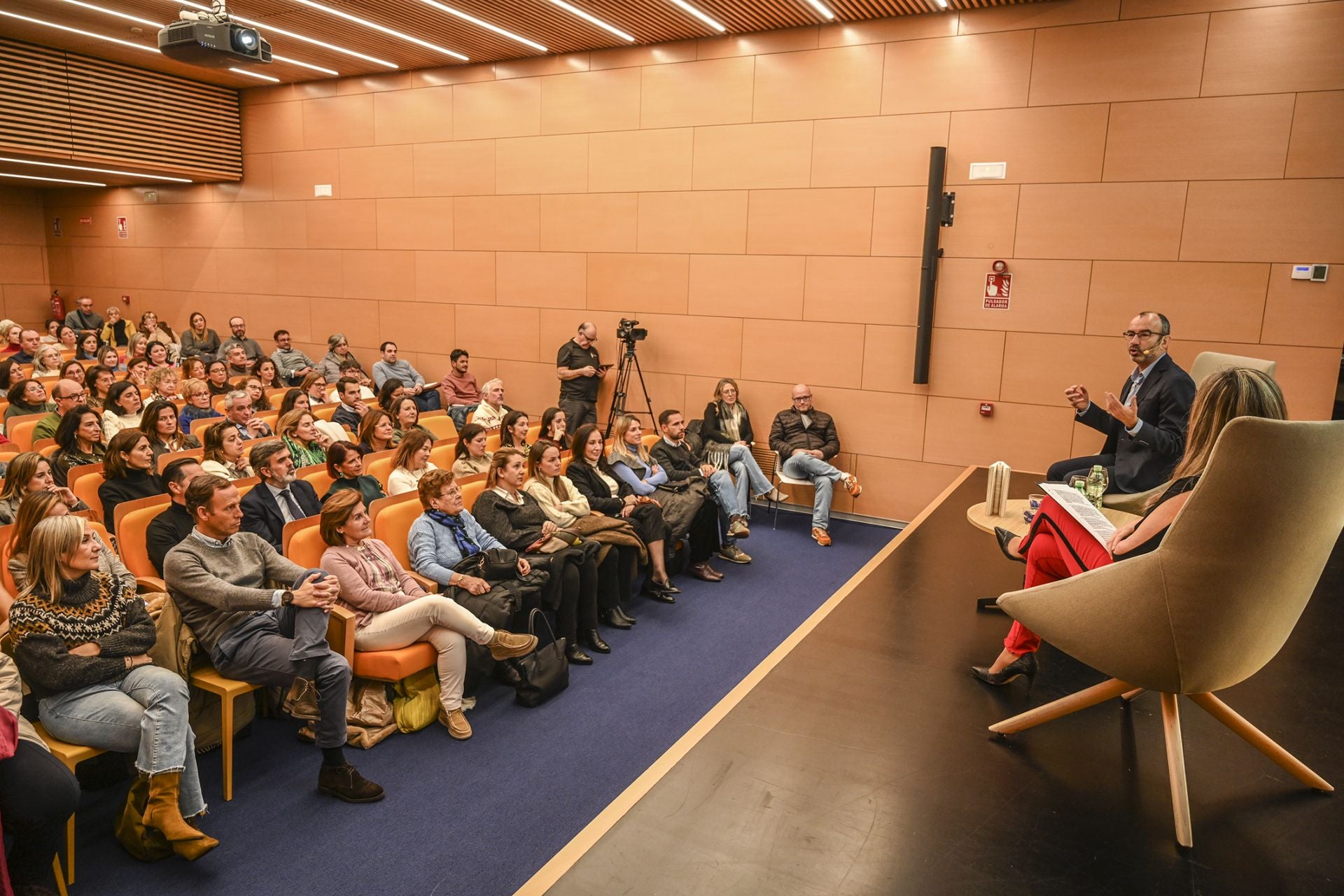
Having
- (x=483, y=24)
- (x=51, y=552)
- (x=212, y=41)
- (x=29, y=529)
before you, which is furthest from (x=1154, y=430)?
(x=483, y=24)

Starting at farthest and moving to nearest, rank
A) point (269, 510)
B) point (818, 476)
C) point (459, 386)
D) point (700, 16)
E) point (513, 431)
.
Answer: point (459, 386), point (818, 476), point (700, 16), point (513, 431), point (269, 510)

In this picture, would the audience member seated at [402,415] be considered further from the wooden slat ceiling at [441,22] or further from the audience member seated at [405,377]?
the wooden slat ceiling at [441,22]

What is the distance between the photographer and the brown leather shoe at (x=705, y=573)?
5.72m

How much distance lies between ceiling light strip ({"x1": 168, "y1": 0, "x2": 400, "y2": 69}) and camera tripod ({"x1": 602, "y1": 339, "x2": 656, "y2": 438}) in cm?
388

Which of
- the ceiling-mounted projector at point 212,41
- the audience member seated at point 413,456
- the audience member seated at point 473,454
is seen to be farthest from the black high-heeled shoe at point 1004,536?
the ceiling-mounted projector at point 212,41

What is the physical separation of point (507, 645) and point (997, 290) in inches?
183

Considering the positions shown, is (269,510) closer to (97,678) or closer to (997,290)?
(97,678)

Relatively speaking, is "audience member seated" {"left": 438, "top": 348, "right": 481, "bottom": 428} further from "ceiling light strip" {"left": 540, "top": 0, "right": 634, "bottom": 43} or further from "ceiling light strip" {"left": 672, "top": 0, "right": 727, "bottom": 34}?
"ceiling light strip" {"left": 672, "top": 0, "right": 727, "bottom": 34}

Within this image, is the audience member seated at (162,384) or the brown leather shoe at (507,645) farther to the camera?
the audience member seated at (162,384)

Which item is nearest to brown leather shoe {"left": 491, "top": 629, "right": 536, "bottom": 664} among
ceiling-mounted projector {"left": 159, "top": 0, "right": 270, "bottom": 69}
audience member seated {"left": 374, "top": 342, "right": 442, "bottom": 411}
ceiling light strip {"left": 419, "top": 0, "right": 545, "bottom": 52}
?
ceiling-mounted projector {"left": 159, "top": 0, "right": 270, "bottom": 69}

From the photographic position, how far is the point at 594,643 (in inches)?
180

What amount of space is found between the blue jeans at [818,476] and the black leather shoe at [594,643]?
265 centimetres

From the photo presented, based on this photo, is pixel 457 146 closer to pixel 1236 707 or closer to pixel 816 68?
pixel 816 68

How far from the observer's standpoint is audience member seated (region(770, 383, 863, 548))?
22.3 feet
